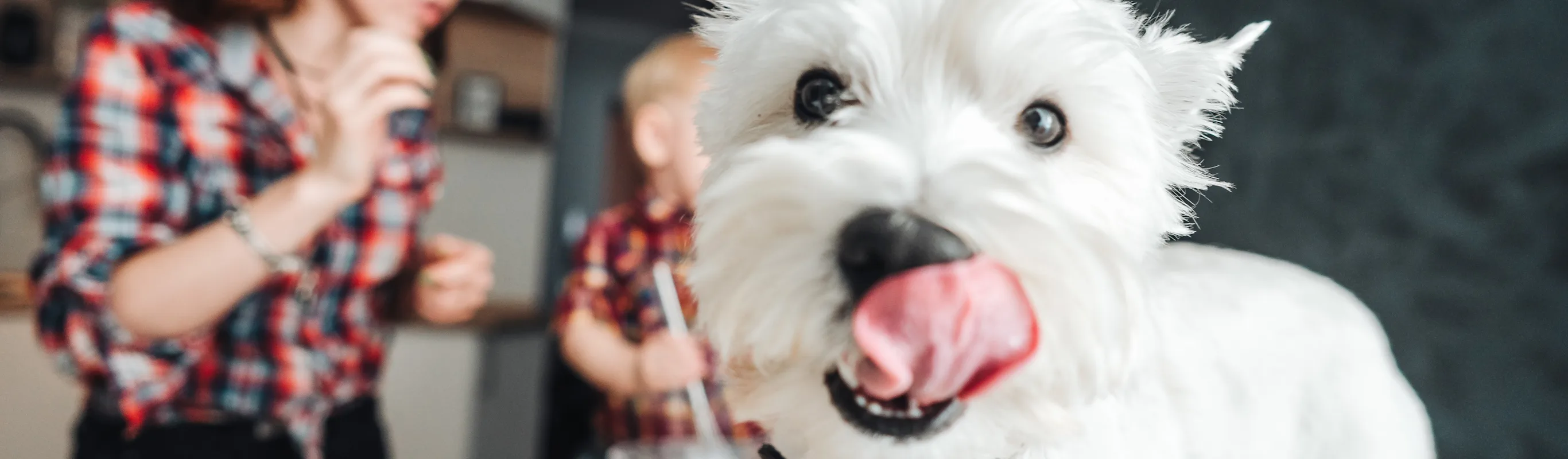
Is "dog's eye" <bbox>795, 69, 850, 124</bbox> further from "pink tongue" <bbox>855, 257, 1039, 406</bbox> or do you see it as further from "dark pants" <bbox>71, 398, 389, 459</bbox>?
"dark pants" <bbox>71, 398, 389, 459</bbox>

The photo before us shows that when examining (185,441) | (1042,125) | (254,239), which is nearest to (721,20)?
(1042,125)

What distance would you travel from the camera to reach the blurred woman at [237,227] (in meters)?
0.67

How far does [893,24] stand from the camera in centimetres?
42

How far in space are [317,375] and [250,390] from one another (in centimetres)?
6

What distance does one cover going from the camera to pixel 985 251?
0.32 metres

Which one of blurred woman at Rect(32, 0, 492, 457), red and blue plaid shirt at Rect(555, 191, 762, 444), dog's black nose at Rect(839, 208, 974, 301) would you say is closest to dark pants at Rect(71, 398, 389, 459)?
blurred woman at Rect(32, 0, 492, 457)

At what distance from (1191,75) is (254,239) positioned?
77 centimetres

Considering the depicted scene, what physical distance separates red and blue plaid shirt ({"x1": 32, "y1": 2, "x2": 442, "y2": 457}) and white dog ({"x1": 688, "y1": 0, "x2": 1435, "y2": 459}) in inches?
22.6

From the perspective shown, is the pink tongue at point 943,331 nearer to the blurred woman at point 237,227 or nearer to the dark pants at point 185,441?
the blurred woman at point 237,227

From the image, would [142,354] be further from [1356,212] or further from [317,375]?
[1356,212]

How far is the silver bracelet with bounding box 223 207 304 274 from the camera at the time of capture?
672mm

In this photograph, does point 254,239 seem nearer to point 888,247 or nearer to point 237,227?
point 237,227

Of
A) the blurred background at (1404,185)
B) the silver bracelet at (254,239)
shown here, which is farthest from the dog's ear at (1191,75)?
the silver bracelet at (254,239)

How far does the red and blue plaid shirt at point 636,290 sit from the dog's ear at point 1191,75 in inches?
33.8
